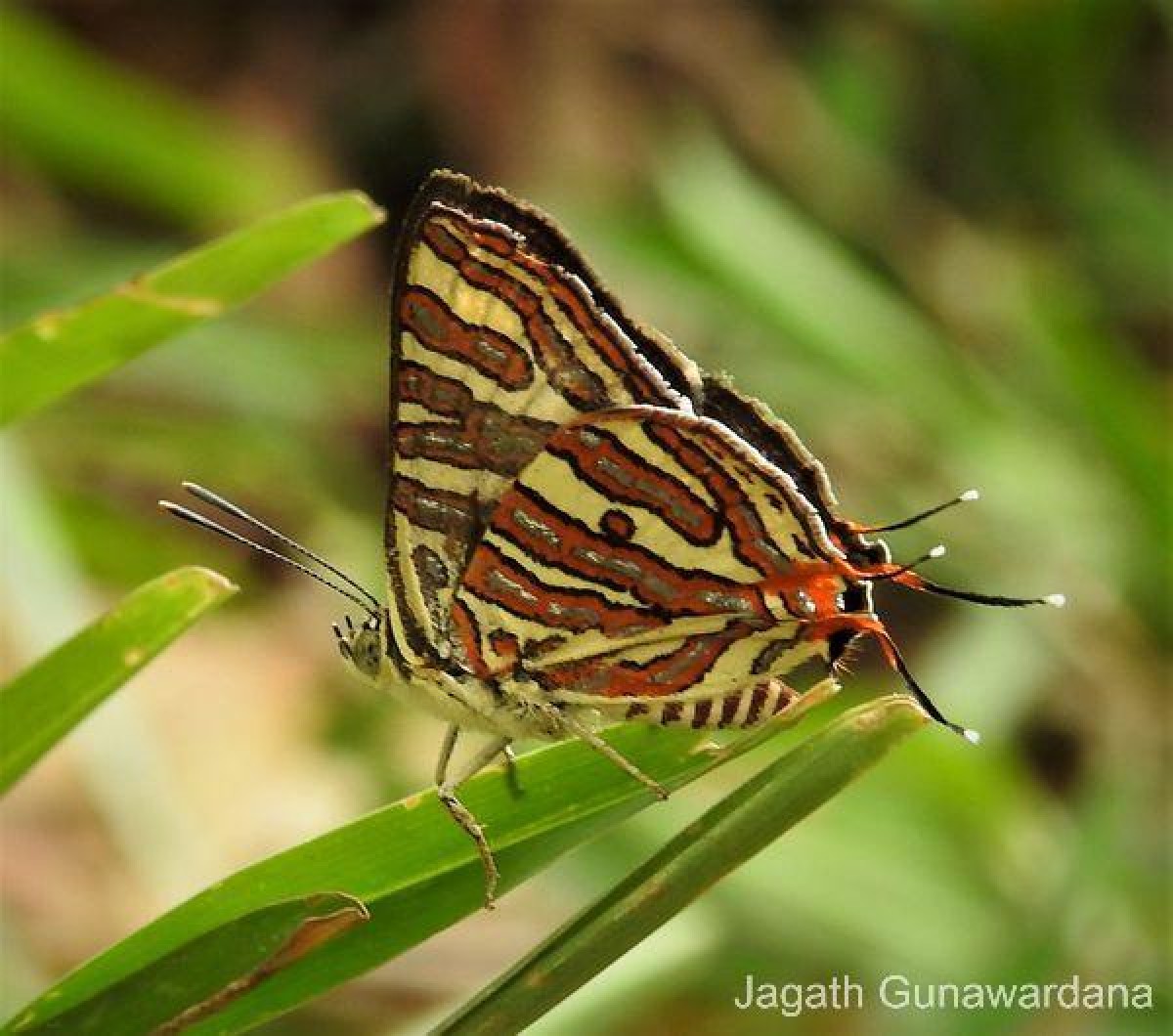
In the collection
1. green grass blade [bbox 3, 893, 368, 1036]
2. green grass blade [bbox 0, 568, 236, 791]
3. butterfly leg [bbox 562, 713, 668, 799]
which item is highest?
green grass blade [bbox 0, 568, 236, 791]

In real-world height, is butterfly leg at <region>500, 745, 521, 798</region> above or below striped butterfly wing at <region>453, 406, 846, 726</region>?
below

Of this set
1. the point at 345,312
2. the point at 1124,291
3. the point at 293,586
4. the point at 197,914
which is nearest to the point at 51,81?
Answer: the point at 345,312

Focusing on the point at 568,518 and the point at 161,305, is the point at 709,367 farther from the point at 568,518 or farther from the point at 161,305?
the point at 161,305

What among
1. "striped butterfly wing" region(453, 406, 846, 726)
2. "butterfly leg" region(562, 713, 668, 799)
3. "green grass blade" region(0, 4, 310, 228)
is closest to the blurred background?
"green grass blade" region(0, 4, 310, 228)

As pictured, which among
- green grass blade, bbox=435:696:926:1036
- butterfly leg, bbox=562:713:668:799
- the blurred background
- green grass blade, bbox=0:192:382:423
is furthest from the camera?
the blurred background

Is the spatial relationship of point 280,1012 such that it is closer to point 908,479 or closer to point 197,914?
point 197,914

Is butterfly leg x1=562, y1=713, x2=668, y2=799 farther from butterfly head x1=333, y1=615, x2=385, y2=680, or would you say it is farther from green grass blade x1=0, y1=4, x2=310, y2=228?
green grass blade x1=0, y1=4, x2=310, y2=228

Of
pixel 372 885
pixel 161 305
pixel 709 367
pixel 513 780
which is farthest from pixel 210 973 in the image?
pixel 709 367
